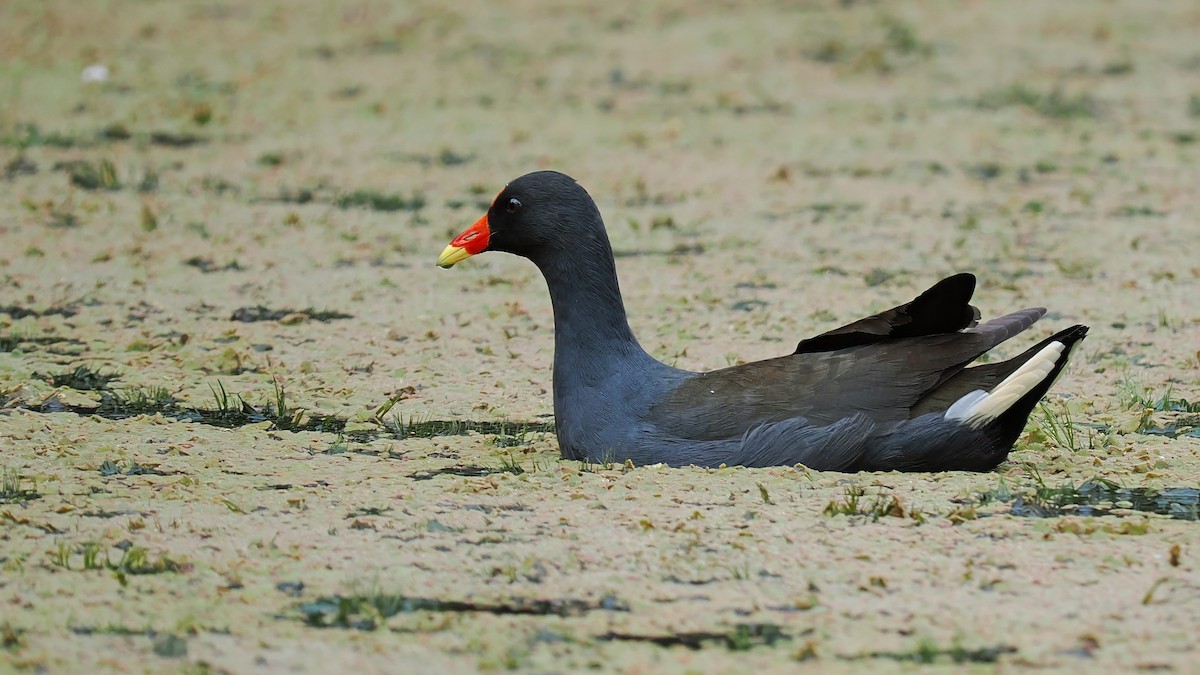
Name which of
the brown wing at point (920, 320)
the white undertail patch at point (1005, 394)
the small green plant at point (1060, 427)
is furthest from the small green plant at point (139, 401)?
the small green plant at point (1060, 427)

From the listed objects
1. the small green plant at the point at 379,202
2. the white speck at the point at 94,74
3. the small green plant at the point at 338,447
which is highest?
the white speck at the point at 94,74

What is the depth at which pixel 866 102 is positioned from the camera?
10461 mm

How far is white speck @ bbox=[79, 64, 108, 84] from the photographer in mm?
10914

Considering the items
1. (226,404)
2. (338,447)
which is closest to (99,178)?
(226,404)

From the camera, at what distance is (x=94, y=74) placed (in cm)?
1095

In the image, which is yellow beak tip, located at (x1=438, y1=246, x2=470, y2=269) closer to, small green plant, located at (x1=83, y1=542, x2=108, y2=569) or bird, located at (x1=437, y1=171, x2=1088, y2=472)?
bird, located at (x1=437, y1=171, x2=1088, y2=472)

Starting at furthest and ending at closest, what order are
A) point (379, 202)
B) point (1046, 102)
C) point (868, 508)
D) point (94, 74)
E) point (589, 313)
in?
1. point (94, 74)
2. point (1046, 102)
3. point (379, 202)
4. point (589, 313)
5. point (868, 508)

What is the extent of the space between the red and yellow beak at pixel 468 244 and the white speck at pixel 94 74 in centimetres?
653

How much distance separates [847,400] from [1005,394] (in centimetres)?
38

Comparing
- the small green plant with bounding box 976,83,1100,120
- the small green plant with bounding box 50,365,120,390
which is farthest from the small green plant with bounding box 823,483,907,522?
the small green plant with bounding box 976,83,1100,120

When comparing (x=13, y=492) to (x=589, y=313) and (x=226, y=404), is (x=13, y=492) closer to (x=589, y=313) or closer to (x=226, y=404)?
(x=226, y=404)

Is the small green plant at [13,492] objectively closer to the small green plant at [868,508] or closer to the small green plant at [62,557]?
the small green plant at [62,557]

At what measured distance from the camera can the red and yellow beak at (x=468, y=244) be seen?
16.5ft

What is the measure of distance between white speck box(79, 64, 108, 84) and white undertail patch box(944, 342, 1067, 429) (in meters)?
7.83
